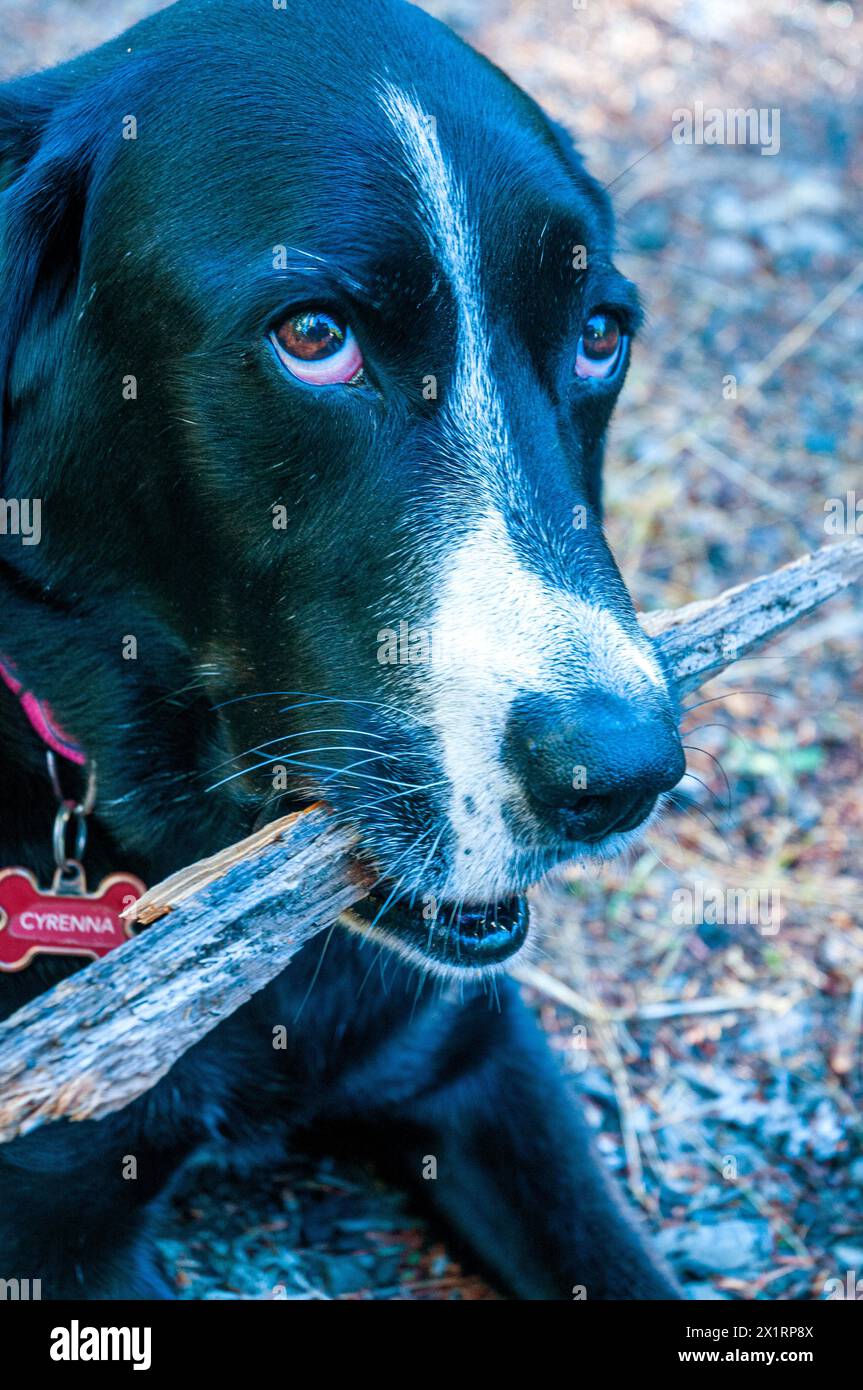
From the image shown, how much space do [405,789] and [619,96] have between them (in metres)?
4.70

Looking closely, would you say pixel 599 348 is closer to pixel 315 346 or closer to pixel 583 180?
pixel 583 180

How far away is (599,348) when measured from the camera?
2.41 m

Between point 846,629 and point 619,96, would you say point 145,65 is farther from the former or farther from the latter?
point 619,96

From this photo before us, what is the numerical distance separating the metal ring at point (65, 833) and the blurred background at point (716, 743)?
731 mm

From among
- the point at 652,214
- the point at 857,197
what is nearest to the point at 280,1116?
the point at 652,214

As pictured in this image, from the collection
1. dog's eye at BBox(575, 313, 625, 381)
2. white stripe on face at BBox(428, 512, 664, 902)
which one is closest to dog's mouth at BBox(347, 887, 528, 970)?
white stripe on face at BBox(428, 512, 664, 902)

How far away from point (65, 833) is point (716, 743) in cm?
190

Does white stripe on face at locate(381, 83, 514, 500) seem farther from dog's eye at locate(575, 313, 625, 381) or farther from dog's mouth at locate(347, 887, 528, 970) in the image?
dog's mouth at locate(347, 887, 528, 970)

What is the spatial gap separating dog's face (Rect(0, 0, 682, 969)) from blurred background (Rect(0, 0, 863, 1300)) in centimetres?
68

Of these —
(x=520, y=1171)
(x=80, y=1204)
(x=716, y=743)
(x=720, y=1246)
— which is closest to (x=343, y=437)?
(x=80, y=1204)

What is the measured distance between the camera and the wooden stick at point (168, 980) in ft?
5.56

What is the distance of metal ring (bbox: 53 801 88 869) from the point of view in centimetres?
238

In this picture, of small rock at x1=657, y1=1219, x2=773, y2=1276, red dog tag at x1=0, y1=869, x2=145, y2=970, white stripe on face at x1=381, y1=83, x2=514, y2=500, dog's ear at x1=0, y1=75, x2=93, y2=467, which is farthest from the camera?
small rock at x1=657, y1=1219, x2=773, y2=1276

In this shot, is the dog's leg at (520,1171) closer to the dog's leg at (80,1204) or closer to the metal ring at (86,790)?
the dog's leg at (80,1204)
